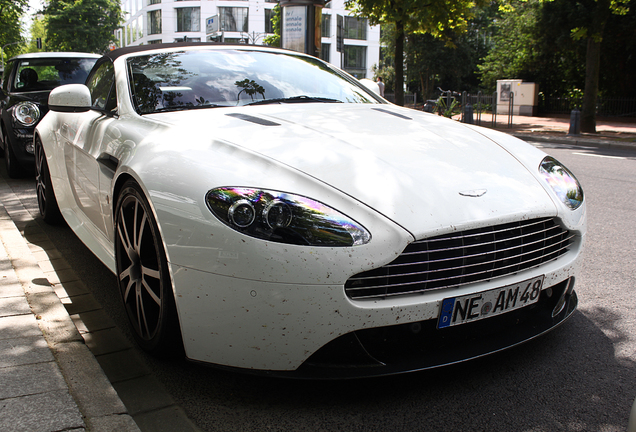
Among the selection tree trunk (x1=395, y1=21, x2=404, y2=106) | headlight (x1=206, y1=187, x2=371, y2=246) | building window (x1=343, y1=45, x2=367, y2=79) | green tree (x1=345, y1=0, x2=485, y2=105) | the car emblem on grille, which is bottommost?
headlight (x1=206, y1=187, x2=371, y2=246)

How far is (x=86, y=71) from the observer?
8.49 metres

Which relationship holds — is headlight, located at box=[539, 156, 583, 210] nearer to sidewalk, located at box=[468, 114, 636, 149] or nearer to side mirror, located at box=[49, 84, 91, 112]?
side mirror, located at box=[49, 84, 91, 112]

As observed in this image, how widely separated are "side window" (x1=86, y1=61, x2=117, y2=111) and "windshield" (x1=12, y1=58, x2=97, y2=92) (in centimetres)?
429

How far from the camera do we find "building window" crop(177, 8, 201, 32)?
61.5 meters

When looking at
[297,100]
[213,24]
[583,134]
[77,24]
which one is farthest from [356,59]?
[297,100]

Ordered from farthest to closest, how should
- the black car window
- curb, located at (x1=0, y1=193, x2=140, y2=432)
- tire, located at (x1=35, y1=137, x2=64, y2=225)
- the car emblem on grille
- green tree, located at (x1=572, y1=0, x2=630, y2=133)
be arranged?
1. green tree, located at (x1=572, y1=0, x2=630, y2=133)
2. the black car window
3. tire, located at (x1=35, y1=137, x2=64, y2=225)
4. the car emblem on grille
5. curb, located at (x1=0, y1=193, x2=140, y2=432)

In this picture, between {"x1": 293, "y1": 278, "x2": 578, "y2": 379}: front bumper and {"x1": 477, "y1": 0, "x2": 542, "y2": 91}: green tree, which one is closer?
{"x1": 293, "y1": 278, "x2": 578, "y2": 379}: front bumper

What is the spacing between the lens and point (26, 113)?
7.39 meters

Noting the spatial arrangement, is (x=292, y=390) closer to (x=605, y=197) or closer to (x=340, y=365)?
(x=340, y=365)

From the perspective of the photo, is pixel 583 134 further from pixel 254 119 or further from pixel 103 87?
pixel 254 119

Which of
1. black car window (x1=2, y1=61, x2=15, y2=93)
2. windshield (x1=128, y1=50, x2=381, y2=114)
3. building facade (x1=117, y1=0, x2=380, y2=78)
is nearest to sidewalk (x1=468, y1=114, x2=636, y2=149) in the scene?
windshield (x1=128, y1=50, x2=381, y2=114)

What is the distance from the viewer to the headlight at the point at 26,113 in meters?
7.34

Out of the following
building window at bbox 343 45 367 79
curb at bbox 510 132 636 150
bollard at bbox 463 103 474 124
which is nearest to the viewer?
curb at bbox 510 132 636 150

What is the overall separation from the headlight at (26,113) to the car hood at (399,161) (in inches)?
208
